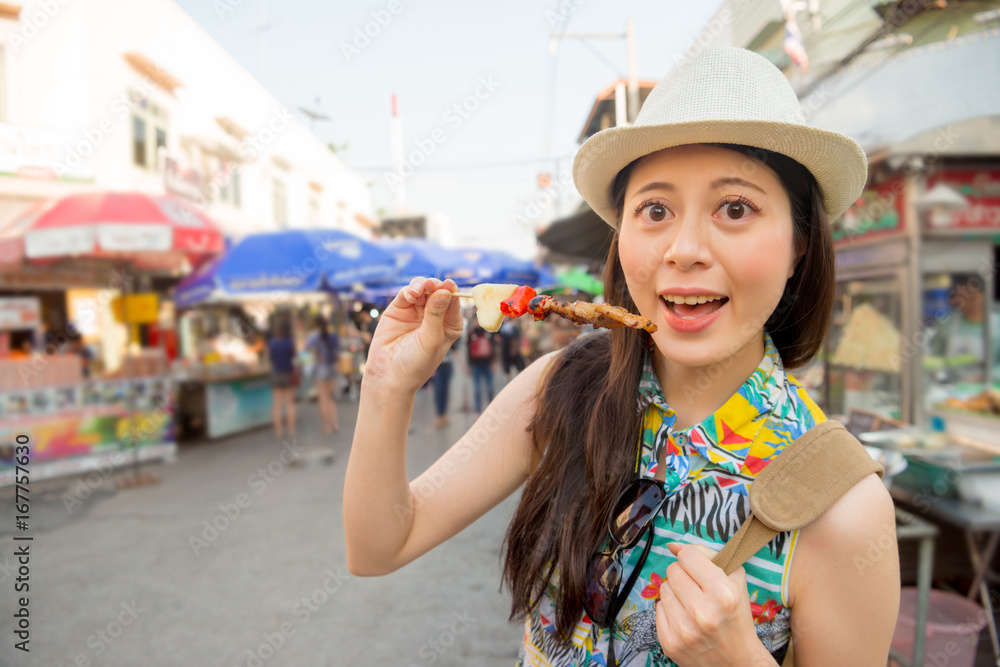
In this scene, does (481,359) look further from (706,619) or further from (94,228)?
(706,619)

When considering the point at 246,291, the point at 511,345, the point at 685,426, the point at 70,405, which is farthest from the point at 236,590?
the point at 511,345

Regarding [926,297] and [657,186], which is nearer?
[657,186]

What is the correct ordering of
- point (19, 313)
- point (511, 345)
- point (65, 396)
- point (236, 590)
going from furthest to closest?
point (511, 345) → point (19, 313) → point (65, 396) → point (236, 590)

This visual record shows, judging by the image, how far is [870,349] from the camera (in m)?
6.02

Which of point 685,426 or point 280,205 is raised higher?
point 280,205

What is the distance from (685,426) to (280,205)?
2011 centimetres

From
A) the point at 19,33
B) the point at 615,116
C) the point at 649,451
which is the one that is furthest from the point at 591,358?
the point at 19,33

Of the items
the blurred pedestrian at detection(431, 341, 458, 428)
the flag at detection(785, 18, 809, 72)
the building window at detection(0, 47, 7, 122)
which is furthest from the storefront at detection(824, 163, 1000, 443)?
the building window at detection(0, 47, 7, 122)

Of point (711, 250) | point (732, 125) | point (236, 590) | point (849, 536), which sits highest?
point (732, 125)

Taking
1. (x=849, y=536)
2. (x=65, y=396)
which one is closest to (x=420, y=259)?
(x=65, y=396)

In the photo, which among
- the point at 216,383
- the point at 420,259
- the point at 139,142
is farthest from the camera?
the point at 139,142

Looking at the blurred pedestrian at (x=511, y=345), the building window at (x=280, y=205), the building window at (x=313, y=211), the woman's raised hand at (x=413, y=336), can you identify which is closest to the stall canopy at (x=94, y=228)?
the blurred pedestrian at (x=511, y=345)

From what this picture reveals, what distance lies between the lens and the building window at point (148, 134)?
10.6m

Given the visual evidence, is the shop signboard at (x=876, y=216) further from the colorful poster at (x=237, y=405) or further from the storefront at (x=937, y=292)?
the colorful poster at (x=237, y=405)
